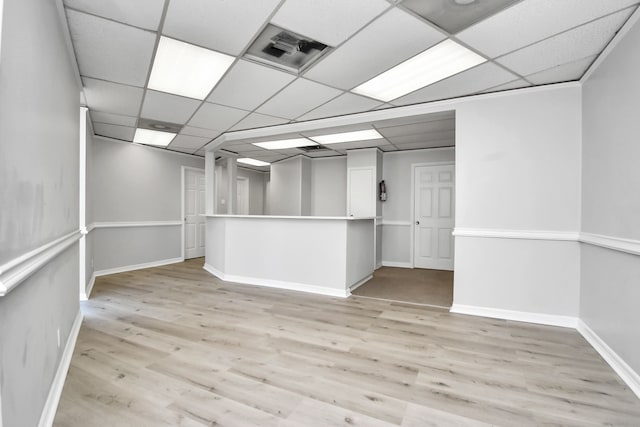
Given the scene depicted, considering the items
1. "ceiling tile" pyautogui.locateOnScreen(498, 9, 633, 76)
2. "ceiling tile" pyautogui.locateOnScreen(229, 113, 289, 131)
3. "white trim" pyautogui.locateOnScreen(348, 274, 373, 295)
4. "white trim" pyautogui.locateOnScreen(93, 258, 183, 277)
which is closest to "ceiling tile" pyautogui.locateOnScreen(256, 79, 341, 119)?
"ceiling tile" pyautogui.locateOnScreen(229, 113, 289, 131)

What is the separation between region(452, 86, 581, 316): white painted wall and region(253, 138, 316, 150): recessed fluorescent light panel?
107 inches

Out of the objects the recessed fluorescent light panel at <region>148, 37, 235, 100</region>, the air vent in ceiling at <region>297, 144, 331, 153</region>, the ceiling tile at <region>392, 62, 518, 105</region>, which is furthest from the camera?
the air vent in ceiling at <region>297, 144, 331, 153</region>

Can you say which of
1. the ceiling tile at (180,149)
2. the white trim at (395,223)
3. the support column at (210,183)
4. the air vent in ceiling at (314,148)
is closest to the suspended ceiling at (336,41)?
the air vent in ceiling at (314,148)

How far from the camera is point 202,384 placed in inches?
78.7

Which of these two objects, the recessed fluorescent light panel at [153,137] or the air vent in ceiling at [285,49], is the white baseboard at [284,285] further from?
the air vent in ceiling at [285,49]

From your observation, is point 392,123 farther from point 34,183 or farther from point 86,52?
point 34,183

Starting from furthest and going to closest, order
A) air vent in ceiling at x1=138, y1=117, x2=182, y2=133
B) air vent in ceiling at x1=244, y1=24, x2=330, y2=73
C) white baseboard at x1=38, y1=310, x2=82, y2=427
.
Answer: air vent in ceiling at x1=138, y1=117, x2=182, y2=133 → air vent in ceiling at x1=244, y1=24, x2=330, y2=73 → white baseboard at x1=38, y1=310, x2=82, y2=427

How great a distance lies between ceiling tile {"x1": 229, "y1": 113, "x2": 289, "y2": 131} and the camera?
4.20 metres

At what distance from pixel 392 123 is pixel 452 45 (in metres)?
1.77

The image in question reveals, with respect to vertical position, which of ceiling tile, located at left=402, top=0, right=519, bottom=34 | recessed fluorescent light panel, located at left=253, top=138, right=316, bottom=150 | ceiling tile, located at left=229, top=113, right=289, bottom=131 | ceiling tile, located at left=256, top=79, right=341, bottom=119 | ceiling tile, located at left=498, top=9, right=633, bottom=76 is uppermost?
ceiling tile, located at left=402, top=0, right=519, bottom=34

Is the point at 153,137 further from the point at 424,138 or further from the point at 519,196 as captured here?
the point at 519,196

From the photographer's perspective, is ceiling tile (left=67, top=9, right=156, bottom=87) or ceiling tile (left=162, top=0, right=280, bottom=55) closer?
ceiling tile (left=162, top=0, right=280, bottom=55)

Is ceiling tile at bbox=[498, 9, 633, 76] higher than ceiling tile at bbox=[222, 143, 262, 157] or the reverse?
higher

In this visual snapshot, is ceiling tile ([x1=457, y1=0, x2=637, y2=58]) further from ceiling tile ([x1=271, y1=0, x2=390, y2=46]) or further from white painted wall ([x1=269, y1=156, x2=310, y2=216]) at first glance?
white painted wall ([x1=269, y1=156, x2=310, y2=216])
